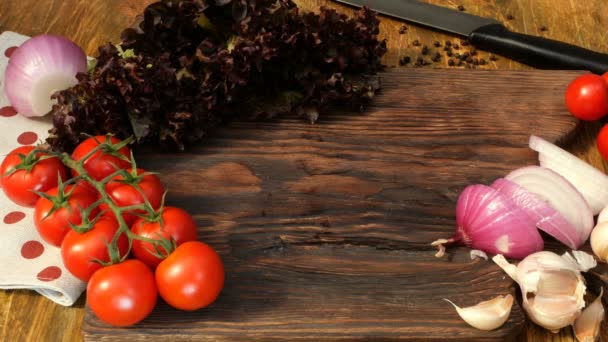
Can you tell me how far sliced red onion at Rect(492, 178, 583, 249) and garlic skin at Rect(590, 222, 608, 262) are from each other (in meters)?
0.03

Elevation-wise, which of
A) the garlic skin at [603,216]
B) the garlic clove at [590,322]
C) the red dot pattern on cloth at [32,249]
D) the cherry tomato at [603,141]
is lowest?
the red dot pattern on cloth at [32,249]

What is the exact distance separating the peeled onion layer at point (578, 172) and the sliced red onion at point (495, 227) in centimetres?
19

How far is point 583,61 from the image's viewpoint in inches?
82.4

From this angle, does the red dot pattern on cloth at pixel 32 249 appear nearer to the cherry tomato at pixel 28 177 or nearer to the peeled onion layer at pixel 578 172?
the cherry tomato at pixel 28 177

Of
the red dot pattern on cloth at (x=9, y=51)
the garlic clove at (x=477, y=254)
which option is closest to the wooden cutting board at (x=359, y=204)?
the garlic clove at (x=477, y=254)

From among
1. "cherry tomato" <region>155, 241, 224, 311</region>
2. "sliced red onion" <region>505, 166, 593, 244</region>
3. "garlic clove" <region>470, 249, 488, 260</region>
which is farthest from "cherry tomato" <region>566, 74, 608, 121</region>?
"cherry tomato" <region>155, 241, 224, 311</region>

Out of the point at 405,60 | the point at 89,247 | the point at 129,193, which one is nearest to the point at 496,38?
the point at 405,60

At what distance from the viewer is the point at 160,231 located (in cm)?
147

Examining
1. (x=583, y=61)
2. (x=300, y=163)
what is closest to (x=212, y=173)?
(x=300, y=163)

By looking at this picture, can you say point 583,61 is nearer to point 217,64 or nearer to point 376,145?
point 376,145

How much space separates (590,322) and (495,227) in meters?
0.26

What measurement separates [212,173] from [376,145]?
41 cm

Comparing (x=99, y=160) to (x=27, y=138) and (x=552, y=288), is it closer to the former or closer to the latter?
(x=27, y=138)

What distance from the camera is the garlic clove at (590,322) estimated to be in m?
1.53
